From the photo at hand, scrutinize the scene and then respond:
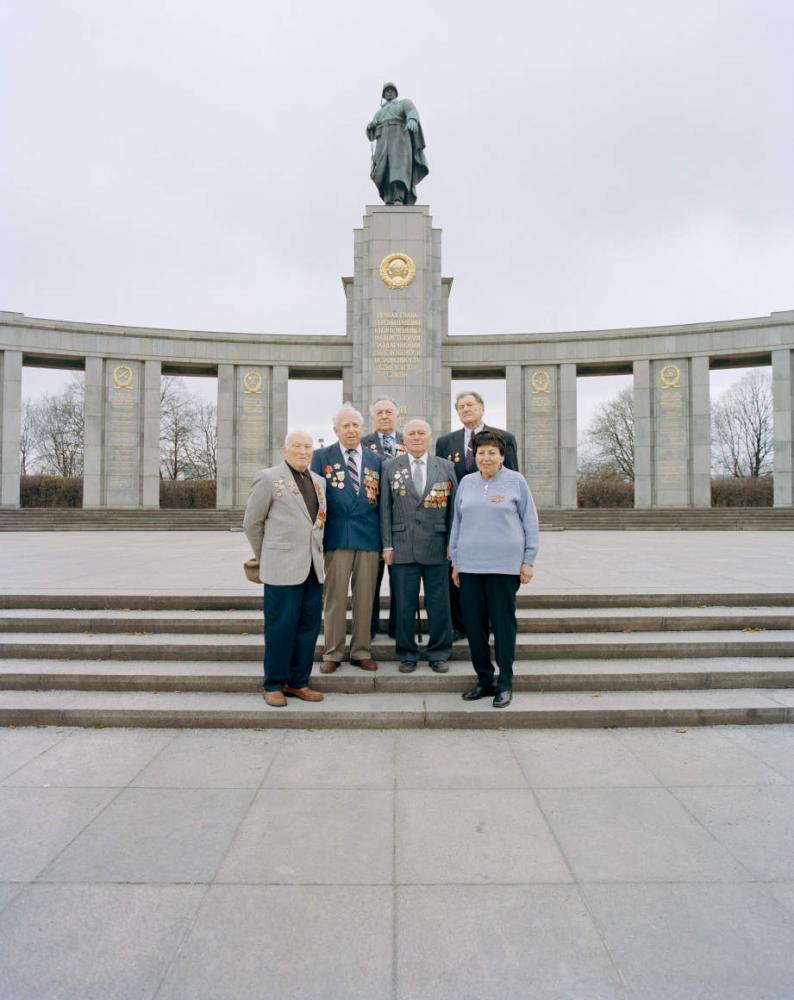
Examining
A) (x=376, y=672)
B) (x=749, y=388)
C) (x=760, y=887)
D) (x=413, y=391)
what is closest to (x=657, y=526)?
(x=413, y=391)

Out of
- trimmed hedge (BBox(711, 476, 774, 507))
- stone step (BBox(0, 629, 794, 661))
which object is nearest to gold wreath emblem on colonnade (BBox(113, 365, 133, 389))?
stone step (BBox(0, 629, 794, 661))

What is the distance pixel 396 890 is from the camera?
231 cm

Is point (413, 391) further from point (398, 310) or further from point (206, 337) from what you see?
point (206, 337)

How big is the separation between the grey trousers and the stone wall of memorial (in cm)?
1800

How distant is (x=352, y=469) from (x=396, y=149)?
17.5 meters

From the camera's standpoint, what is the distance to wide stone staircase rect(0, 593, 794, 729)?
4.05 m

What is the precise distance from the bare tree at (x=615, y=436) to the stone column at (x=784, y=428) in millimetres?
21936

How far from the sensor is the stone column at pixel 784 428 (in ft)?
73.7

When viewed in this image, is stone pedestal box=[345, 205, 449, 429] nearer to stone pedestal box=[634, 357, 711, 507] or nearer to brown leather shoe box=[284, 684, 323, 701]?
stone pedestal box=[634, 357, 711, 507]

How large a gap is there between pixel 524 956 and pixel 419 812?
0.98 meters

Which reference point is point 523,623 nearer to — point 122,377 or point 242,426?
point 242,426

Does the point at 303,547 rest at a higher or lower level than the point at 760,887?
higher

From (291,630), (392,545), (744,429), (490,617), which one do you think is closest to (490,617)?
(490,617)

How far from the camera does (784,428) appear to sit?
22.5 metres
